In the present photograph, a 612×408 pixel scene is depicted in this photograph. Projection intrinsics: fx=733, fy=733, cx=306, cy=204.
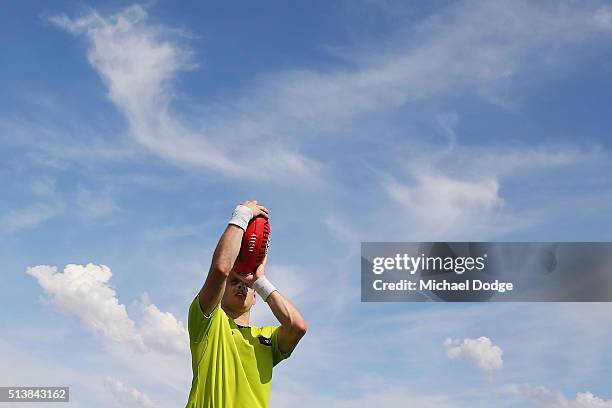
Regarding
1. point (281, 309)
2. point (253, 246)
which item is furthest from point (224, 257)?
point (281, 309)

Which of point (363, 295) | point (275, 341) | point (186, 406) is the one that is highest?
point (363, 295)

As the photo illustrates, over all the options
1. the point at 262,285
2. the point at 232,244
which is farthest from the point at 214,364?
the point at 232,244

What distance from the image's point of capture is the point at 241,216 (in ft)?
21.3

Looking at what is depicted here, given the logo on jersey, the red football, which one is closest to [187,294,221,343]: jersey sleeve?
the red football

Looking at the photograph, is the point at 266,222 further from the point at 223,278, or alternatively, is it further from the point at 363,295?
the point at 363,295

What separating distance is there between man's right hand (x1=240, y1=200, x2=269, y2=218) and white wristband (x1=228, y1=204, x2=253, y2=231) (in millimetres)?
105

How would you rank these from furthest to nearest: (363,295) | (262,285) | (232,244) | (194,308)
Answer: (363,295), (262,285), (194,308), (232,244)

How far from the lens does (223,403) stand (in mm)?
6934

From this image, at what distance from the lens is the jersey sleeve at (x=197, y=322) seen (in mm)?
6734

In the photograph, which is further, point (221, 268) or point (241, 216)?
point (241, 216)

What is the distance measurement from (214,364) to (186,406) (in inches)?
18.2

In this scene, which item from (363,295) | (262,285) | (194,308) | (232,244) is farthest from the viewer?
(363,295)

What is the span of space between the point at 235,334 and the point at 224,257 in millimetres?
1421

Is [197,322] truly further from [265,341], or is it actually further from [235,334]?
[265,341]
